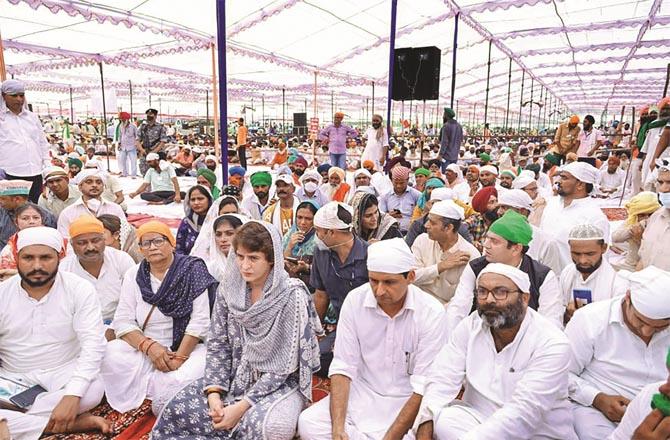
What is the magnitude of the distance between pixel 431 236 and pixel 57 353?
216 centimetres

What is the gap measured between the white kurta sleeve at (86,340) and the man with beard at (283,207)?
213cm

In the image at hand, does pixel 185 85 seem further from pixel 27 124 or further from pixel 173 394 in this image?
pixel 173 394

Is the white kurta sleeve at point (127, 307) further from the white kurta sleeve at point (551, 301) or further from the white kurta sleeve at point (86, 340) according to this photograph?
the white kurta sleeve at point (551, 301)

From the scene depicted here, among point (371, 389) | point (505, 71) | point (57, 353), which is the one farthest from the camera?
point (505, 71)

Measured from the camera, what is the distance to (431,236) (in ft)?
10.2

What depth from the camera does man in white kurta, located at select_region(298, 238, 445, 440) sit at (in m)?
2.08

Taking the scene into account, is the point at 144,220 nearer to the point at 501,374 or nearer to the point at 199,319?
the point at 199,319

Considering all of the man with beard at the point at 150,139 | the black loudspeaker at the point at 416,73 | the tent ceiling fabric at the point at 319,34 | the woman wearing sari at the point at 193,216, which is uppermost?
the tent ceiling fabric at the point at 319,34

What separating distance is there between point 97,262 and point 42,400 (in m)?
0.81

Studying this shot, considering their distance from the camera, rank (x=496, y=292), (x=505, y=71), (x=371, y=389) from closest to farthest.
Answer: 1. (x=496, y=292)
2. (x=371, y=389)
3. (x=505, y=71)

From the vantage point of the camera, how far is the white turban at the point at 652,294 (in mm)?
1785

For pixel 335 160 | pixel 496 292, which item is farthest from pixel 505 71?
pixel 496 292

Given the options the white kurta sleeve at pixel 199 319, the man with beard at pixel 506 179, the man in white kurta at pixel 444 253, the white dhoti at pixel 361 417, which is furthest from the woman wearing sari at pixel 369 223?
the man with beard at pixel 506 179

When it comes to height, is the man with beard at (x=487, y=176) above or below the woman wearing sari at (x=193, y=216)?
above
